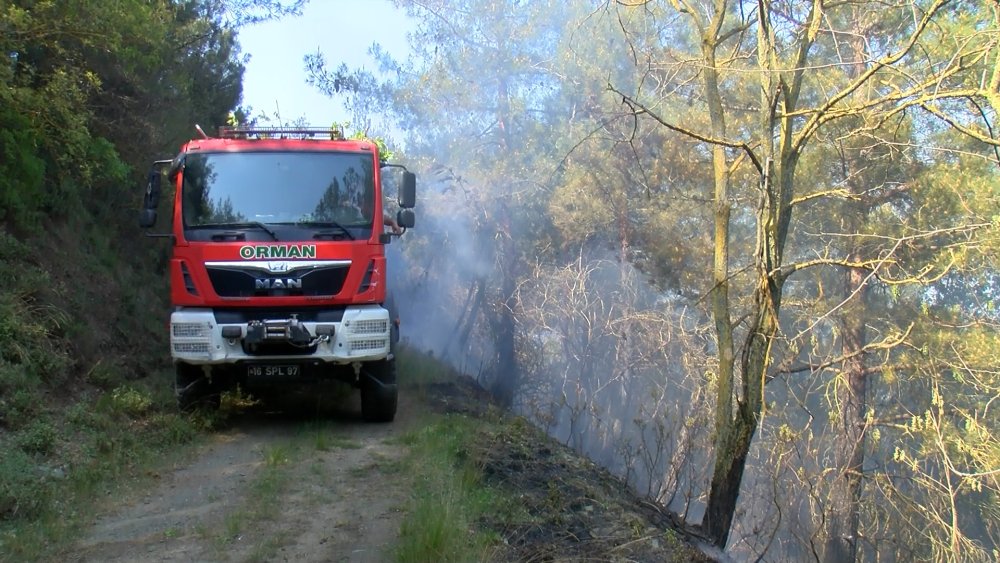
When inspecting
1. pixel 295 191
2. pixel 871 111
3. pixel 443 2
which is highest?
pixel 443 2

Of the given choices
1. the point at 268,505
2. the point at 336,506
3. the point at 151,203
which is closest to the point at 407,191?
the point at 151,203

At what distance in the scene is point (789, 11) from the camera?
8.96m

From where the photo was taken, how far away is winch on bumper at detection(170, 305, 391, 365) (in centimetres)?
793

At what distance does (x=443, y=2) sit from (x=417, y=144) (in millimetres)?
3375

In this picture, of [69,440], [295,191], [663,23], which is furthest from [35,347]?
[663,23]

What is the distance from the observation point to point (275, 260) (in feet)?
26.3

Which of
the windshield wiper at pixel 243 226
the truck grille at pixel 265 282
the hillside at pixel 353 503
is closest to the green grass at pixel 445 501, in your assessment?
the hillside at pixel 353 503

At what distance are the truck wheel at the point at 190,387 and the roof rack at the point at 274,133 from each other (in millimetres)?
2537

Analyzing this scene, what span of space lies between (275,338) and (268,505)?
7.69 ft

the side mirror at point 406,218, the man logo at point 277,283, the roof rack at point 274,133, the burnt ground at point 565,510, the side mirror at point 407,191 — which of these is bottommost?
the burnt ground at point 565,510

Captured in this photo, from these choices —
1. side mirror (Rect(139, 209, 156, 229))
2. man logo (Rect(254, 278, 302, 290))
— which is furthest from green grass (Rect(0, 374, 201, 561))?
side mirror (Rect(139, 209, 156, 229))

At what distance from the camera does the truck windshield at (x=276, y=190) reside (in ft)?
26.9

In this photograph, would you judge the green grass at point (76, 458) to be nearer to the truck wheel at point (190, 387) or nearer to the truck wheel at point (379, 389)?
the truck wheel at point (190, 387)

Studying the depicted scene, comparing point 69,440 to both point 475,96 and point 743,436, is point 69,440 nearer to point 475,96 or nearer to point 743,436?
point 743,436
